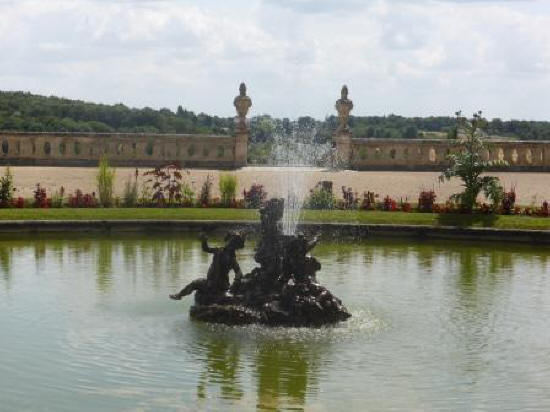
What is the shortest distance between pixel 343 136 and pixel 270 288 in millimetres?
23494

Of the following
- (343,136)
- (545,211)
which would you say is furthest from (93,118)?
(545,211)

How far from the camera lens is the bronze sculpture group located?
18797 millimetres

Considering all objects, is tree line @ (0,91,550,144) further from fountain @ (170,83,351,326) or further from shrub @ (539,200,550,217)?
fountain @ (170,83,351,326)

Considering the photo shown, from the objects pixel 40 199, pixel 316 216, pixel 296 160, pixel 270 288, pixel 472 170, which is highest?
pixel 296 160

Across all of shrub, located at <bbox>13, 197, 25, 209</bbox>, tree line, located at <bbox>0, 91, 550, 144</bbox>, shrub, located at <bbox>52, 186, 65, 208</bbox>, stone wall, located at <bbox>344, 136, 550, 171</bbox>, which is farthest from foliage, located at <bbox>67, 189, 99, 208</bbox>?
tree line, located at <bbox>0, 91, 550, 144</bbox>

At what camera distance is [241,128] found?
140ft

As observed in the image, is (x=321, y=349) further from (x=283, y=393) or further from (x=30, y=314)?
(x=30, y=314)

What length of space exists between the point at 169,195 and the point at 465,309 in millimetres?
14607

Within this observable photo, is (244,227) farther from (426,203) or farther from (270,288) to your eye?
(270,288)

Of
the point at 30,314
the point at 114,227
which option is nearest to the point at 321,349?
the point at 30,314

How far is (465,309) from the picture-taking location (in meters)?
20.2

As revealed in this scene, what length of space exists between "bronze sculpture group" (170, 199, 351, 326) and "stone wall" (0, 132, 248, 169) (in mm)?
22614

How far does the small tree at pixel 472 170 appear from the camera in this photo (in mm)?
31703

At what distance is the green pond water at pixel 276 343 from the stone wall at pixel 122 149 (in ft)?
56.2
